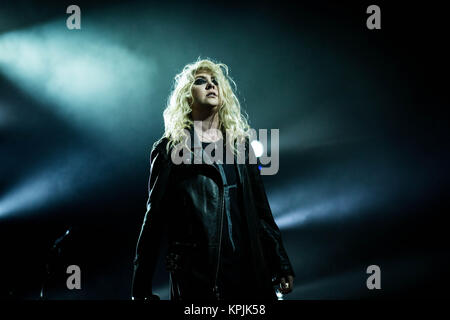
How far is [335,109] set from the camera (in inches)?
170

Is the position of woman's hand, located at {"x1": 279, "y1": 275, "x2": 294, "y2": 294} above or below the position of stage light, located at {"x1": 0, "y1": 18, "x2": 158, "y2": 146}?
below

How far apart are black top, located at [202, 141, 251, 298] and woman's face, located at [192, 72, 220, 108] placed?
418mm

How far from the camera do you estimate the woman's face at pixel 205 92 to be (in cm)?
188

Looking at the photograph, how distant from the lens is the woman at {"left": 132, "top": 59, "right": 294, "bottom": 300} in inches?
53.5

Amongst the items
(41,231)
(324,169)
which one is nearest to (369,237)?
(324,169)

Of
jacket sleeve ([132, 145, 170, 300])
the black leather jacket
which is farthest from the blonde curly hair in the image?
jacket sleeve ([132, 145, 170, 300])

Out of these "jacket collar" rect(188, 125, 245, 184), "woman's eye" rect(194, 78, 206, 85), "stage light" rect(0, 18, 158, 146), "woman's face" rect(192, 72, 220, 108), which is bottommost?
"jacket collar" rect(188, 125, 245, 184)

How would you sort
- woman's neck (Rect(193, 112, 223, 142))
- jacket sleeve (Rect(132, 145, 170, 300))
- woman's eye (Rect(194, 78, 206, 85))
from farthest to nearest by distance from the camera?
woman's eye (Rect(194, 78, 206, 85)) → woman's neck (Rect(193, 112, 223, 142)) → jacket sleeve (Rect(132, 145, 170, 300))

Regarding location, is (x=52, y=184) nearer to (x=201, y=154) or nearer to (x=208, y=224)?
(x=201, y=154)

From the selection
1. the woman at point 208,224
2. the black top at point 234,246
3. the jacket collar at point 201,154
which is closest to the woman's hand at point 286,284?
the woman at point 208,224

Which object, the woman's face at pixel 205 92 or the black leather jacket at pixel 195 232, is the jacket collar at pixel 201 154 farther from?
the woman's face at pixel 205 92

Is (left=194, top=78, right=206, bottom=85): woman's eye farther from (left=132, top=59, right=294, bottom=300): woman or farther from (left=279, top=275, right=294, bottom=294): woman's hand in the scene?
(left=279, top=275, right=294, bottom=294): woman's hand

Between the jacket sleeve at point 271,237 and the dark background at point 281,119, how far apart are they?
2886 millimetres

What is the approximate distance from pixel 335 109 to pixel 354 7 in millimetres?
1290
